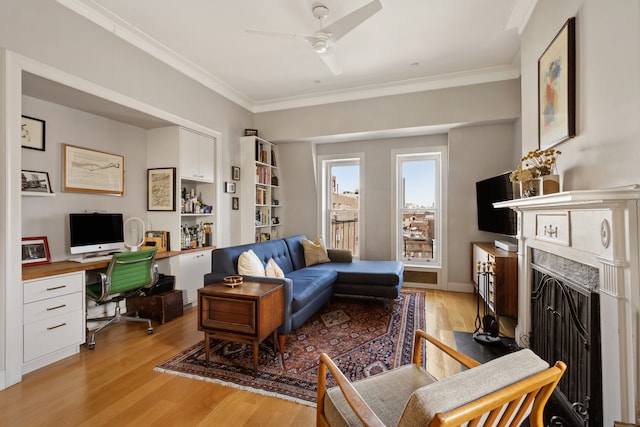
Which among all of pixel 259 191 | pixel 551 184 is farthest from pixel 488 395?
pixel 259 191

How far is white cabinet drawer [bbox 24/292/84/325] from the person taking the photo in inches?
90.0

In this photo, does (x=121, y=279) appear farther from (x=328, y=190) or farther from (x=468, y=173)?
(x=468, y=173)

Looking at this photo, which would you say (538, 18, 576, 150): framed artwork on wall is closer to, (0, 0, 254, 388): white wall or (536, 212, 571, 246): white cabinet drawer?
(536, 212, 571, 246): white cabinet drawer

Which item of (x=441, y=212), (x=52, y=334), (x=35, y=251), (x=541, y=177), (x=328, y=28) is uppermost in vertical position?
(x=328, y=28)

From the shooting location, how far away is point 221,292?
2.30 meters

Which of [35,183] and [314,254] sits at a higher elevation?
[35,183]

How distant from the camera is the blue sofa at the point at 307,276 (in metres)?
2.71

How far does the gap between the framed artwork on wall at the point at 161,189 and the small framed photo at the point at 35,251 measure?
3.81 feet

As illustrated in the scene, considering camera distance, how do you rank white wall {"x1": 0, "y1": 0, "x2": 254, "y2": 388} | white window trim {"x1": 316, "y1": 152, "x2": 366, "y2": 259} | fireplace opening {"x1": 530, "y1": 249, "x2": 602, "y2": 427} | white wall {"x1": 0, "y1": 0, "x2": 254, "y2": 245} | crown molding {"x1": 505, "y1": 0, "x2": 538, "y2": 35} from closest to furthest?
fireplace opening {"x1": 530, "y1": 249, "x2": 602, "y2": 427}, white wall {"x1": 0, "y1": 0, "x2": 254, "y2": 388}, white wall {"x1": 0, "y1": 0, "x2": 254, "y2": 245}, crown molding {"x1": 505, "y1": 0, "x2": 538, "y2": 35}, white window trim {"x1": 316, "y1": 152, "x2": 366, "y2": 259}

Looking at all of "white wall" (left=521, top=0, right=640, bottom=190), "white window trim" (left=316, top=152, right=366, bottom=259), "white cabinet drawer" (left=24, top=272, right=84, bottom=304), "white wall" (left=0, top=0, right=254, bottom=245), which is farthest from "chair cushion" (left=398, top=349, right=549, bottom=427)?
"white window trim" (left=316, top=152, right=366, bottom=259)

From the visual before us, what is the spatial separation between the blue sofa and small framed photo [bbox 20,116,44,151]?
190 cm

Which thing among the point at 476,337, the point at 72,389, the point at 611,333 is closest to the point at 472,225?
the point at 476,337

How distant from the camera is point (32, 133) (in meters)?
2.74

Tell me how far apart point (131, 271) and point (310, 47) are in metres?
3.04
